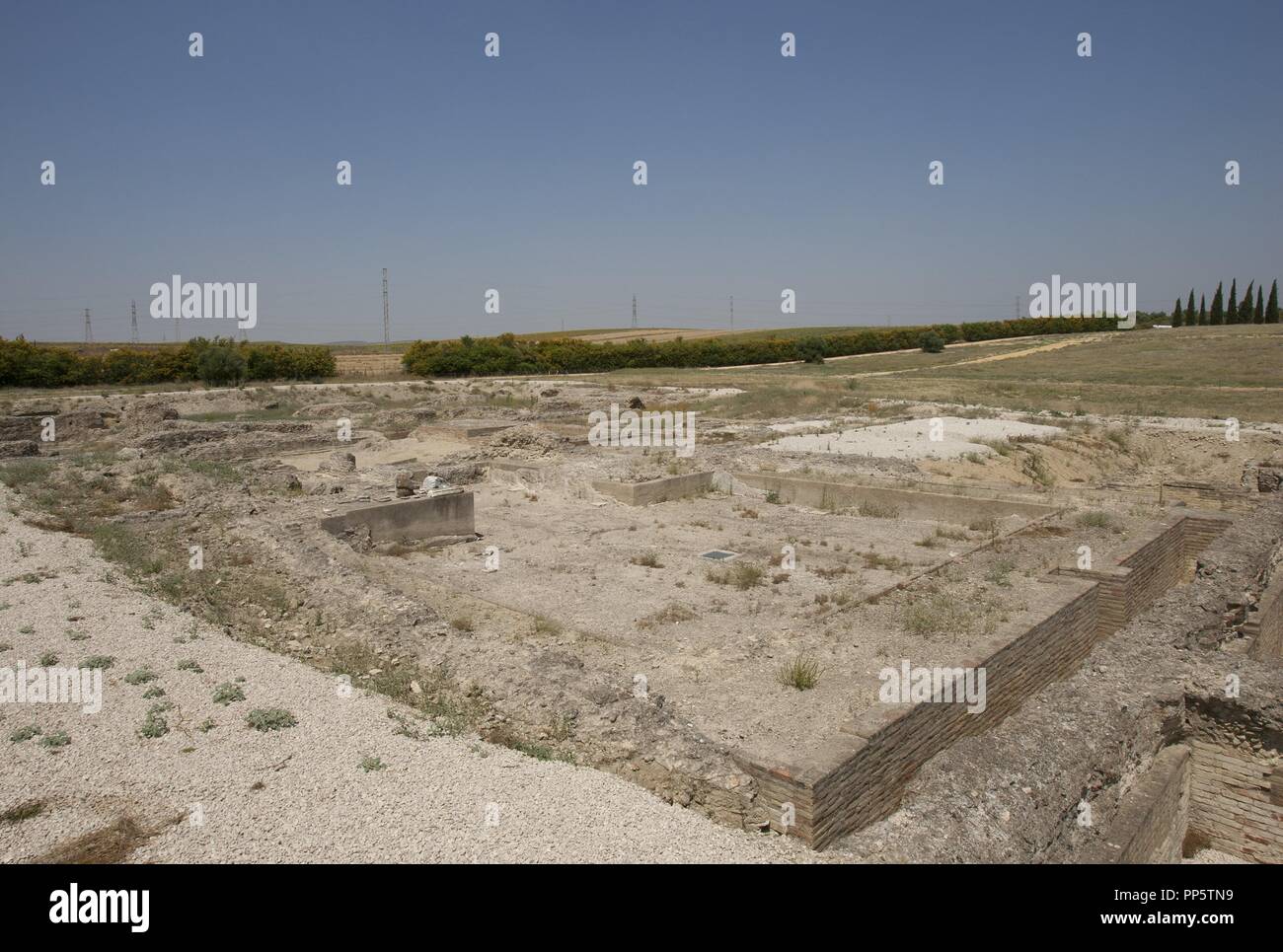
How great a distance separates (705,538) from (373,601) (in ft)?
22.4

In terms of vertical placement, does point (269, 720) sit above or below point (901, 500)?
below

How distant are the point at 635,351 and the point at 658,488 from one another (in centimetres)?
4481

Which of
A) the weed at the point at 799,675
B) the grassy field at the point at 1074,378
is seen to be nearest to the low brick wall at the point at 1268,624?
the weed at the point at 799,675

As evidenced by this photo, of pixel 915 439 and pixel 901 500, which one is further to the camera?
pixel 915 439

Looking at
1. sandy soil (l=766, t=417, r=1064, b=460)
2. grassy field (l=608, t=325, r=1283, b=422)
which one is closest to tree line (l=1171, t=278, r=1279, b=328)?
grassy field (l=608, t=325, r=1283, b=422)

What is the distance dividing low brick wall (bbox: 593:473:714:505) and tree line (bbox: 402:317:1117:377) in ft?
118

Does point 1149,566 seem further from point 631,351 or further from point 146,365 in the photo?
point 631,351

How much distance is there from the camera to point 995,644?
7305 millimetres

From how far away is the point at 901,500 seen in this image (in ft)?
52.5

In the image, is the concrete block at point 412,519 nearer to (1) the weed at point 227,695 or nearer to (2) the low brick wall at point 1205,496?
(1) the weed at point 227,695

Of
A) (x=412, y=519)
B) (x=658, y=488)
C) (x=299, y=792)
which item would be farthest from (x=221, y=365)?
(x=299, y=792)

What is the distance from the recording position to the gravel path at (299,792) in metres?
4.40
